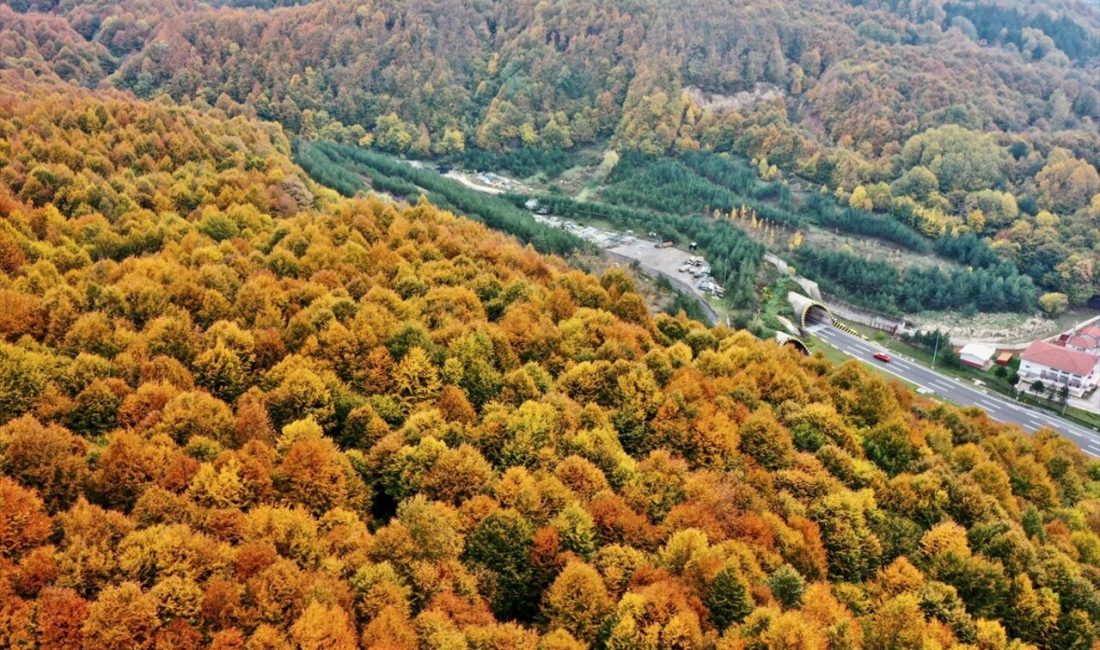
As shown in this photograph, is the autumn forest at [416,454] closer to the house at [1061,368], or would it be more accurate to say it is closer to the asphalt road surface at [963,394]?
the asphalt road surface at [963,394]

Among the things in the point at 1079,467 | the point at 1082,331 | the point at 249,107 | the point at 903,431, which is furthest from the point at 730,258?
the point at 249,107

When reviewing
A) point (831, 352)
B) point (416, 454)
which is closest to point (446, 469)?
point (416, 454)

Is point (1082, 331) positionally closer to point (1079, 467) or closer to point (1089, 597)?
point (1079, 467)

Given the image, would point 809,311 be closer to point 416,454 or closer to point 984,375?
point 984,375

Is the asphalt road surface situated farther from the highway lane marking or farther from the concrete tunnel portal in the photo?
the concrete tunnel portal

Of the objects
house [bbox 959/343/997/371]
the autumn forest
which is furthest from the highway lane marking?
the autumn forest

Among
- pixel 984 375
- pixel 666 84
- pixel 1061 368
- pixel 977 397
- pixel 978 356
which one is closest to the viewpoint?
pixel 977 397

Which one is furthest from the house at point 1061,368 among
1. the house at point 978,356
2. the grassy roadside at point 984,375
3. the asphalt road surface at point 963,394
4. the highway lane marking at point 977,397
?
the highway lane marking at point 977,397

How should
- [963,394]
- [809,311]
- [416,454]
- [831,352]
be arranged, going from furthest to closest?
[809,311]
[831,352]
[963,394]
[416,454]
